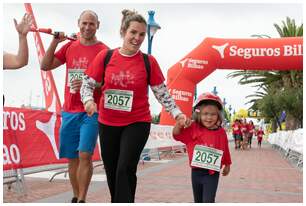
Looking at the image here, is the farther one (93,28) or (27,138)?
(27,138)

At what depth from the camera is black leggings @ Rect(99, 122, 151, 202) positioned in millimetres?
4152

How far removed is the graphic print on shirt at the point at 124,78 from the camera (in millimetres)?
4270

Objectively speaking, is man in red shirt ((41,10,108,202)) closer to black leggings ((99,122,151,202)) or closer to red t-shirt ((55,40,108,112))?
red t-shirt ((55,40,108,112))

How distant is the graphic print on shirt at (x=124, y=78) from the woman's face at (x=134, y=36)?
205 mm

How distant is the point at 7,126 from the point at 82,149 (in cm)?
193

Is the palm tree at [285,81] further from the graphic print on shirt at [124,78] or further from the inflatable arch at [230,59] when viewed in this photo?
the graphic print on shirt at [124,78]

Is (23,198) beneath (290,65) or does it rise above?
beneath

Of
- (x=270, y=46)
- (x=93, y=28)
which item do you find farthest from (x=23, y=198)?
(x=270, y=46)

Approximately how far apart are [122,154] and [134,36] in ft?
→ 3.33

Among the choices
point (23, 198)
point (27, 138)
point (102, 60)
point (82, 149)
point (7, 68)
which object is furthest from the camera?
point (27, 138)

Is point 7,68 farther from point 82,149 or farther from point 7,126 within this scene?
point 7,126

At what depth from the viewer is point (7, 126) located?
6.46 meters

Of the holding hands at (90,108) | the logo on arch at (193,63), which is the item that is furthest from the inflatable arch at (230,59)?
the holding hands at (90,108)

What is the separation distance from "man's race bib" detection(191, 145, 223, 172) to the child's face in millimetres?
211
